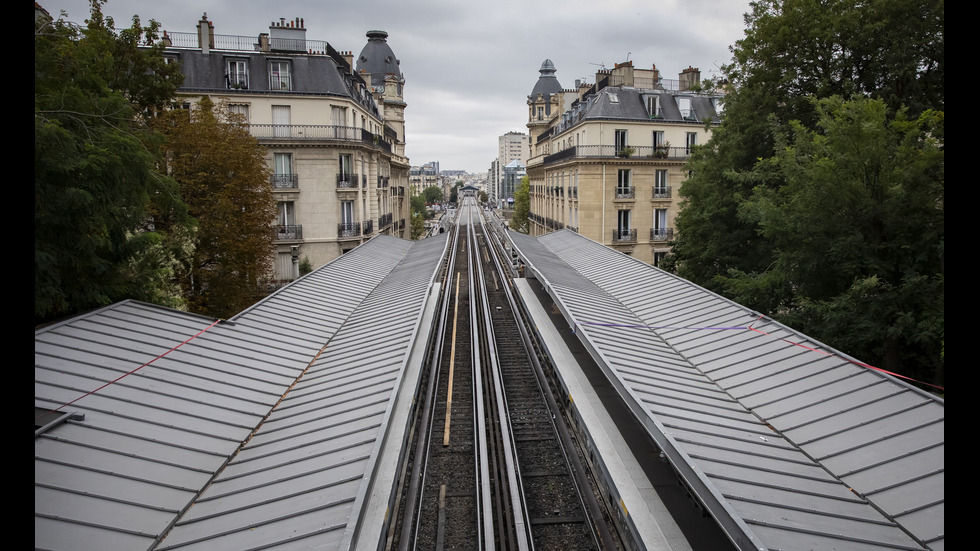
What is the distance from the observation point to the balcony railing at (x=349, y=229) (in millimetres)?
37562

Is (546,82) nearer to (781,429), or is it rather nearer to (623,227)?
(623,227)

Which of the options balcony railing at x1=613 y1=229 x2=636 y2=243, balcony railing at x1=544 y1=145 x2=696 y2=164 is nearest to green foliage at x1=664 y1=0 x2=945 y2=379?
balcony railing at x1=544 y1=145 x2=696 y2=164

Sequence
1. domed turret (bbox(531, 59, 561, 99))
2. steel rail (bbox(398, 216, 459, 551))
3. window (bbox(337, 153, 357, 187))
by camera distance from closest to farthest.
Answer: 1. steel rail (bbox(398, 216, 459, 551))
2. window (bbox(337, 153, 357, 187))
3. domed turret (bbox(531, 59, 561, 99))

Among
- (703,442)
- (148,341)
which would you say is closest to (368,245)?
(148,341)

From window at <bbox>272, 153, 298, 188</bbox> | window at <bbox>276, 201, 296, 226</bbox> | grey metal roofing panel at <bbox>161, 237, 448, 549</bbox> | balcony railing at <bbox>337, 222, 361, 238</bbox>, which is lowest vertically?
grey metal roofing panel at <bbox>161, 237, 448, 549</bbox>

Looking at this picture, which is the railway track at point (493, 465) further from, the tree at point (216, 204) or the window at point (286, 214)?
the window at point (286, 214)

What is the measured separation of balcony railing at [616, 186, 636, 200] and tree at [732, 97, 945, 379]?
27.1 metres

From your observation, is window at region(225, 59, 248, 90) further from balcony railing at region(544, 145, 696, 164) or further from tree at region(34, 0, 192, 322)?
balcony railing at region(544, 145, 696, 164)

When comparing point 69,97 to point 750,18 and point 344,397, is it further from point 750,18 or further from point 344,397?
point 750,18

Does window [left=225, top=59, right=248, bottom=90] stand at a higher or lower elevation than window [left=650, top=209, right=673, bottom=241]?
higher

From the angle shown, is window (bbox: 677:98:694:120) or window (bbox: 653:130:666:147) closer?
window (bbox: 653:130:666:147)

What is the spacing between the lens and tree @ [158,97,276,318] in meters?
21.3

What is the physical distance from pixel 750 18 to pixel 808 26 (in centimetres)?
335
